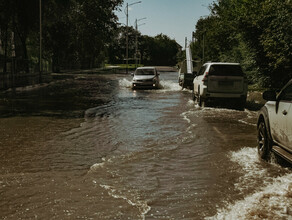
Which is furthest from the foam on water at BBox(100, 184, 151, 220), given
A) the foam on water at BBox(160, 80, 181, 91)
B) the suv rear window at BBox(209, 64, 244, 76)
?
the foam on water at BBox(160, 80, 181, 91)

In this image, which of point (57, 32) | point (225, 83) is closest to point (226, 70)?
point (225, 83)

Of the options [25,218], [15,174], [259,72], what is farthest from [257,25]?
[25,218]

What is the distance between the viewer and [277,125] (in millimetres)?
6664

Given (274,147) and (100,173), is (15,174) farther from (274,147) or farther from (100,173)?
(274,147)

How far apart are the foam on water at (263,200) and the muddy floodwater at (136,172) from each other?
0.01 meters

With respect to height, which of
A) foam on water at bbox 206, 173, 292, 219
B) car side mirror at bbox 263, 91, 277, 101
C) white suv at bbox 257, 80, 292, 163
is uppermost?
car side mirror at bbox 263, 91, 277, 101

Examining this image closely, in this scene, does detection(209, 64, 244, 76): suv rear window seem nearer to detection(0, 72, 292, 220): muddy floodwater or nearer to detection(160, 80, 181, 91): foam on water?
detection(0, 72, 292, 220): muddy floodwater

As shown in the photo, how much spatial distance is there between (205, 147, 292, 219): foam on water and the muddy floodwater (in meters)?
0.01

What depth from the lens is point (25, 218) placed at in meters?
4.55

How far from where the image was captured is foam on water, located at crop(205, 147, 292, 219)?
462cm

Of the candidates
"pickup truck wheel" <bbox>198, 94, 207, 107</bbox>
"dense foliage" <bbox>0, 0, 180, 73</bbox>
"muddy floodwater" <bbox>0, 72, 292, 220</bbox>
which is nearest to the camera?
"muddy floodwater" <bbox>0, 72, 292, 220</bbox>

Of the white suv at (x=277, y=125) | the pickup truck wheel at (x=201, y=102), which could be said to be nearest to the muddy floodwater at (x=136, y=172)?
the white suv at (x=277, y=125)

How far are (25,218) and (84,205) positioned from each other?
71cm

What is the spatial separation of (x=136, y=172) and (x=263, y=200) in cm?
216
